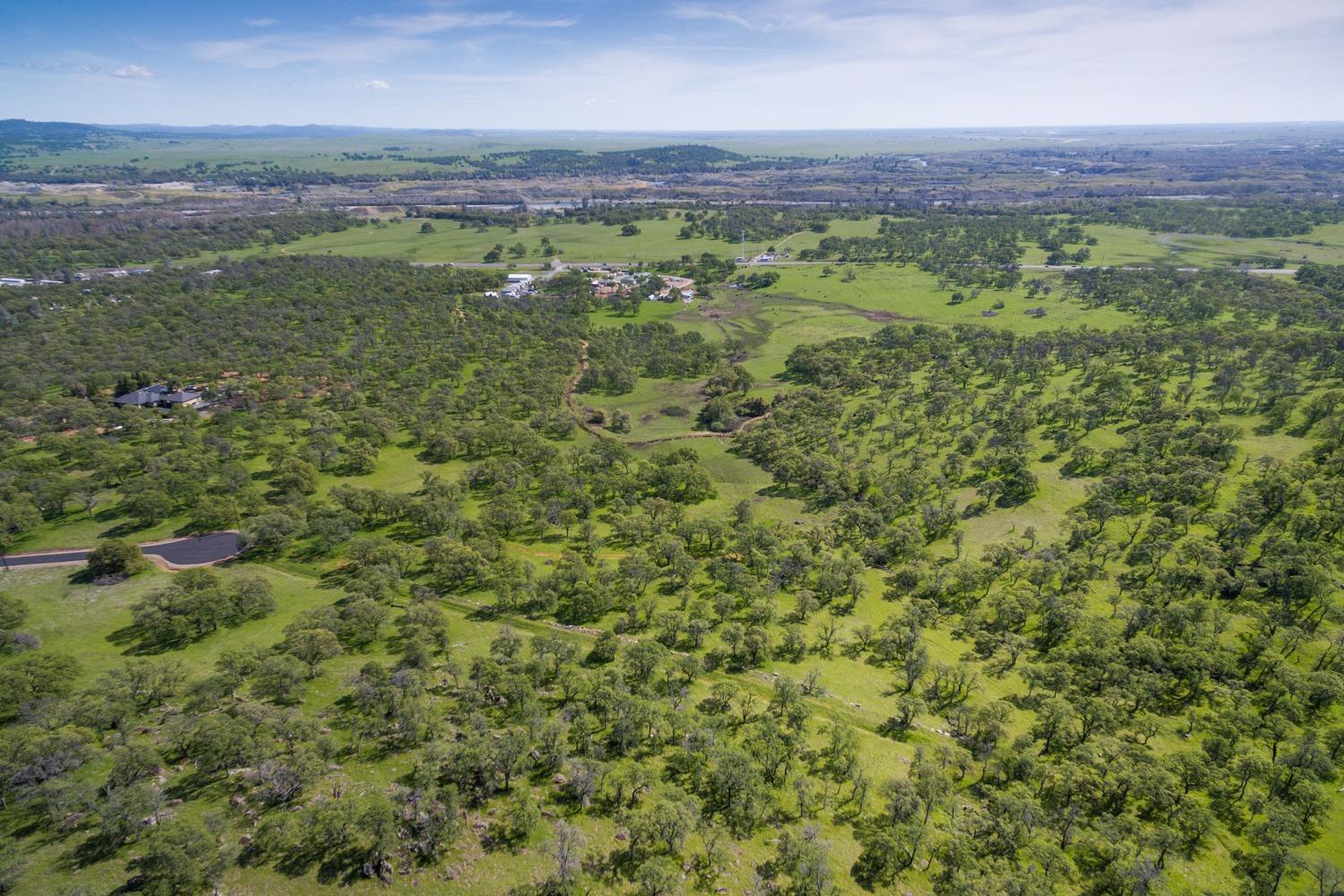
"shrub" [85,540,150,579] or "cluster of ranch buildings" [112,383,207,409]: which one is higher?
"cluster of ranch buildings" [112,383,207,409]

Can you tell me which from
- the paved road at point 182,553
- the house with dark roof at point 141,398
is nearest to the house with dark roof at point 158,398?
the house with dark roof at point 141,398

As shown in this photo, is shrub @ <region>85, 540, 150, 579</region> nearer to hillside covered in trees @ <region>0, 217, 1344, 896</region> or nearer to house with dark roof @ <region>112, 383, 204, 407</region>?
hillside covered in trees @ <region>0, 217, 1344, 896</region>

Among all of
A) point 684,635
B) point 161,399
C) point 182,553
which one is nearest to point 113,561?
point 182,553

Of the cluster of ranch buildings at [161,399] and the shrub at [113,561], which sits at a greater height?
the cluster of ranch buildings at [161,399]

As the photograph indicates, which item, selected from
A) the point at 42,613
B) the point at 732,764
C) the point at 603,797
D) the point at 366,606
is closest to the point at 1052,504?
the point at 732,764

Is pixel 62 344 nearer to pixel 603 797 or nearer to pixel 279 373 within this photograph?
pixel 279 373

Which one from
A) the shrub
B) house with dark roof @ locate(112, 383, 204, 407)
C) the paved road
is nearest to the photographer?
the shrub

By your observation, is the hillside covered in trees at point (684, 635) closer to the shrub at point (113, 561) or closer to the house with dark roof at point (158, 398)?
the shrub at point (113, 561)

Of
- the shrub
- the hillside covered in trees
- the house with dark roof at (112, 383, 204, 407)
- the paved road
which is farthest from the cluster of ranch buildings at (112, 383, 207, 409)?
the shrub
